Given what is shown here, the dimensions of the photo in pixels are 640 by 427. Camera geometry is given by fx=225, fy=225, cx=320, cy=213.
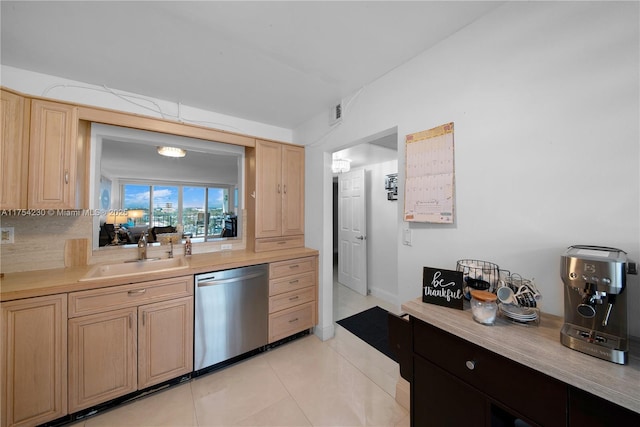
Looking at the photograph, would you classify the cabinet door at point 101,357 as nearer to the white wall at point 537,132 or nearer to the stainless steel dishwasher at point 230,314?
the stainless steel dishwasher at point 230,314

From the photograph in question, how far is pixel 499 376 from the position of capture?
87 cm

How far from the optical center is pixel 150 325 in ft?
5.58

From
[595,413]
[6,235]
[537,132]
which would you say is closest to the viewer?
[595,413]

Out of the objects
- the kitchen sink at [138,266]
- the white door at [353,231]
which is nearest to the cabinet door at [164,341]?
the kitchen sink at [138,266]

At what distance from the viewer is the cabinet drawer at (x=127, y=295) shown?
1495 mm

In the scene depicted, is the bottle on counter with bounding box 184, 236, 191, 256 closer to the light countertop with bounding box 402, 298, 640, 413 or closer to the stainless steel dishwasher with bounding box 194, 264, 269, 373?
the stainless steel dishwasher with bounding box 194, 264, 269, 373

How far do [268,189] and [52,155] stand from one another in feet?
5.40

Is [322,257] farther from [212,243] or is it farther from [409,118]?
[409,118]

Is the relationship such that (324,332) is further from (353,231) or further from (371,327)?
(353,231)

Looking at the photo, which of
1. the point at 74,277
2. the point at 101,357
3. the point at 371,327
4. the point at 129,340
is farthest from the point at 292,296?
the point at 74,277

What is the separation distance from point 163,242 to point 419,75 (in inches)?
108

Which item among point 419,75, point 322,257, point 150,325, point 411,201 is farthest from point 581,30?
point 150,325

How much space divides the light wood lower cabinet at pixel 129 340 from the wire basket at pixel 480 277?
1.97 metres

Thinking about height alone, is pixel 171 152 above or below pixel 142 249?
above
